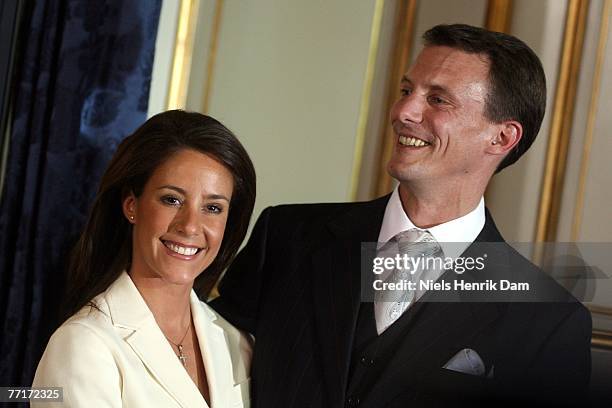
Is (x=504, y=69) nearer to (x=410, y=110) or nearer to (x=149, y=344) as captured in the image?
(x=410, y=110)

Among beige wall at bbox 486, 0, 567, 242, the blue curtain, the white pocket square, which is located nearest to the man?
the white pocket square

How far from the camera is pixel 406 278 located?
5.72 ft

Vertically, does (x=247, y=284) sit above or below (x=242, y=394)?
above

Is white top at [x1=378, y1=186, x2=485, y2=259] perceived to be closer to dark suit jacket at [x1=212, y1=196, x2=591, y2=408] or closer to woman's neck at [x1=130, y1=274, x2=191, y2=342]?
dark suit jacket at [x1=212, y1=196, x2=591, y2=408]

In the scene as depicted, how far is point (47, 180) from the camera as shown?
2.73 metres

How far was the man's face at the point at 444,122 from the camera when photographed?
5.86ft

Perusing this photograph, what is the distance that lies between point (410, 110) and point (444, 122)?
0.07 m

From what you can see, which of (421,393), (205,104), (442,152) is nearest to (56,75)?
(205,104)

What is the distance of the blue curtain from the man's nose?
1193 millimetres

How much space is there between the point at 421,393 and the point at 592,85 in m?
1.24

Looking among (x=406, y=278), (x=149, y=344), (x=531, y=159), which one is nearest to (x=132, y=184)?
(x=149, y=344)

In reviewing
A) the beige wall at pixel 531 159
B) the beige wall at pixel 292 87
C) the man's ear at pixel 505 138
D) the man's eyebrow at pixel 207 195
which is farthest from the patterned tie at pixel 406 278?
the beige wall at pixel 292 87

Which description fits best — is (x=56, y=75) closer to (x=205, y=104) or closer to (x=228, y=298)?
(x=205, y=104)

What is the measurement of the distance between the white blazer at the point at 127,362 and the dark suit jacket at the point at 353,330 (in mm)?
82
